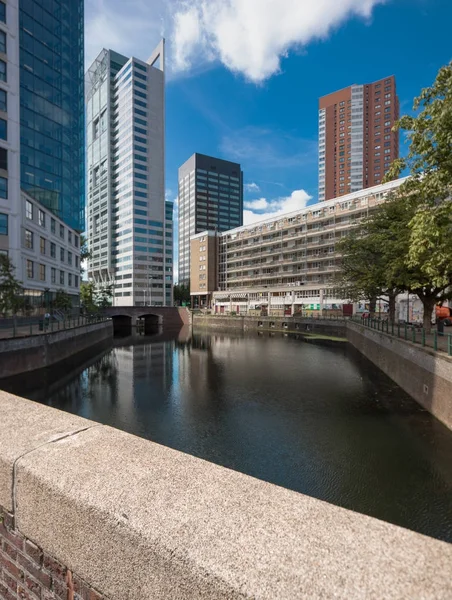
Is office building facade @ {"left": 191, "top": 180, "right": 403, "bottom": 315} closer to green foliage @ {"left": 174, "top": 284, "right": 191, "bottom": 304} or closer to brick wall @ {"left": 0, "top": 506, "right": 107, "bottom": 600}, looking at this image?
green foliage @ {"left": 174, "top": 284, "right": 191, "bottom": 304}

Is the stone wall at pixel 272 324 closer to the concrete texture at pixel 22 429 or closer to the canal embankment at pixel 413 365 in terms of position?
the canal embankment at pixel 413 365

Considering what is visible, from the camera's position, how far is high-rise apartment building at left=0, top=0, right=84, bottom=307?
1467 inches

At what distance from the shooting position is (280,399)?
827 inches

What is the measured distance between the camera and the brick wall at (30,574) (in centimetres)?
208

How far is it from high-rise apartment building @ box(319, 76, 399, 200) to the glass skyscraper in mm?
109813

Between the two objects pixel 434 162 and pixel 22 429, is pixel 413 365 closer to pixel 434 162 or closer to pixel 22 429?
pixel 434 162

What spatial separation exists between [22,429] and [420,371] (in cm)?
2006

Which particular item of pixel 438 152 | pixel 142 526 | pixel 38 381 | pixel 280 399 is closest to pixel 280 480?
pixel 280 399

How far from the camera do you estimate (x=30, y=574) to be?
236 cm

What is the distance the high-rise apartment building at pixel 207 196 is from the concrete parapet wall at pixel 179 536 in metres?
175

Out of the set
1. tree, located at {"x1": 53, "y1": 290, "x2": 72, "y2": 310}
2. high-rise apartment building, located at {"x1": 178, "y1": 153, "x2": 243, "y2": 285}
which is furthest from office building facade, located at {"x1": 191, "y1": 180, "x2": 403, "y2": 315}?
high-rise apartment building, located at {"x1": 178, "y1": 153, "x2": 243, "y2": 285}

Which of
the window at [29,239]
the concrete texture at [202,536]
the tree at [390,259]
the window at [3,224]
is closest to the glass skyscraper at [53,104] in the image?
the window at [29,239]

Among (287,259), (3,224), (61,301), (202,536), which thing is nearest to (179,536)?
(202,536)

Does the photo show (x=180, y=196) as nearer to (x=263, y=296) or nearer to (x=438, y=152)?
(x=263, y=296)
